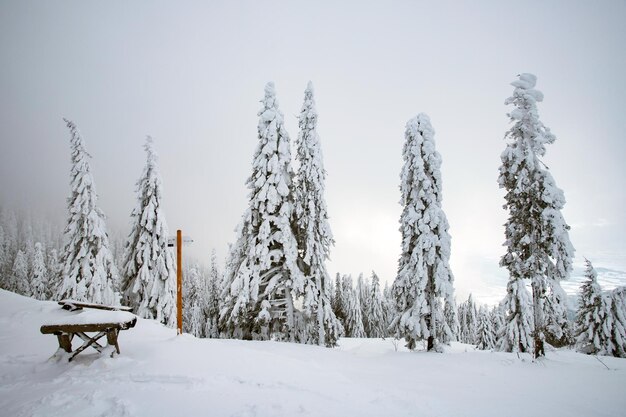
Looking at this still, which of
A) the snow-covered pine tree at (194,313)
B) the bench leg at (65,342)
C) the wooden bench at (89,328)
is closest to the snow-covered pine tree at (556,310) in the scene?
the wooden bench at (89,328)

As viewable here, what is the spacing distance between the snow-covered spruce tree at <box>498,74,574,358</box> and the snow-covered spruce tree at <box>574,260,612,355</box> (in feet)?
36.4

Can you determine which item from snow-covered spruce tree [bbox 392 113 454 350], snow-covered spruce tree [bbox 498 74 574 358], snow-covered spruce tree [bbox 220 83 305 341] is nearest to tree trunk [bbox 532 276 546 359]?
snow-covered spruce tree [bbox 498 74 574 358]

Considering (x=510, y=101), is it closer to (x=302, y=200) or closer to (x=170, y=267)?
(x=302, y=200)

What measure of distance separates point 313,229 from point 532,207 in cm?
1029

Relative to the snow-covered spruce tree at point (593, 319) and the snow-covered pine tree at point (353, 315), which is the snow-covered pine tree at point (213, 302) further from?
the snow-covered spruce tree at point (593, 319)

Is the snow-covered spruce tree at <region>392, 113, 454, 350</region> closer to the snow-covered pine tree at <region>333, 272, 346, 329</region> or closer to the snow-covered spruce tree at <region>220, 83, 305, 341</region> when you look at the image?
the snow-covered spruce tree at <region>220, 83, 305, 341</region>

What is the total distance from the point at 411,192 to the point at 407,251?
3207 mm

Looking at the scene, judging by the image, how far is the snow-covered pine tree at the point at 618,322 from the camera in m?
21.0

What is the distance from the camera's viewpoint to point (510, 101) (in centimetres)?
1524

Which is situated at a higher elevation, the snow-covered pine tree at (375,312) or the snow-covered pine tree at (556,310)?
the snow-covered pine tree at (556,310)

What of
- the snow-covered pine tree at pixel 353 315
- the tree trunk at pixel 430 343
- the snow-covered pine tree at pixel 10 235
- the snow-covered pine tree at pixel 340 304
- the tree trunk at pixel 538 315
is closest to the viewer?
the tree trunk at pixel 538 315

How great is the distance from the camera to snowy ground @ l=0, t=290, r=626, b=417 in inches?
216

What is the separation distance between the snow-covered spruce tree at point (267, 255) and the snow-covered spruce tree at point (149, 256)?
804cm

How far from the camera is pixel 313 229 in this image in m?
17.5
